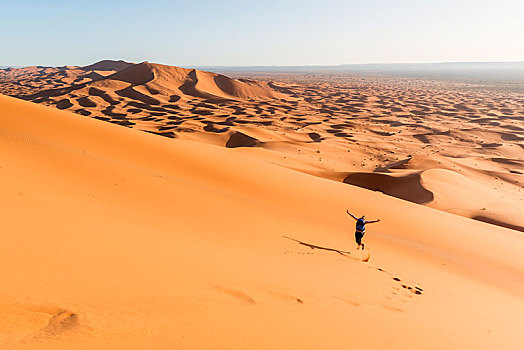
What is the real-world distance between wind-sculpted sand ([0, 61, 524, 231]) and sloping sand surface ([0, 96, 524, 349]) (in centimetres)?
467

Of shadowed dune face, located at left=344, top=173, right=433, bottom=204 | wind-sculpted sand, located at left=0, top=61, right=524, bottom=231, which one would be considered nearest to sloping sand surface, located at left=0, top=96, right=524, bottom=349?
shadowed dune face, located at left=344, top=173, right=433, bottom=204

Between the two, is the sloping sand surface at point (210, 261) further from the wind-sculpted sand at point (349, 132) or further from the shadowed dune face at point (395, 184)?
the wind-sculpted sand at point (349, 132)

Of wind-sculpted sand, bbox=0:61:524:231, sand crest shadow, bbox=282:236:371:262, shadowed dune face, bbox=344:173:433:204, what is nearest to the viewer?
sand crest shadow, bbox=282:236:371:262

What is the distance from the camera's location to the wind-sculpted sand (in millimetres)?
15203

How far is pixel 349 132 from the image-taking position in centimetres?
3138

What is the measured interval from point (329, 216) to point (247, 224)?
3001 millimetres

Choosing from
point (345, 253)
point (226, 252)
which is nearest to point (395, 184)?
point (345, 253)

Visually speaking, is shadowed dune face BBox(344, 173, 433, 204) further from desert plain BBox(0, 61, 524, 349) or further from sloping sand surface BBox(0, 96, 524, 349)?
sloping sand surface BBox(0, 96, 524, 349)

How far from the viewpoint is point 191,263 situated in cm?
417

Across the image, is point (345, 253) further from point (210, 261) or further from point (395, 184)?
point (395, 184)

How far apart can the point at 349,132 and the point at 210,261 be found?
28.8 metres

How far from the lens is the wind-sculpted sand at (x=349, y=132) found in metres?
15.2

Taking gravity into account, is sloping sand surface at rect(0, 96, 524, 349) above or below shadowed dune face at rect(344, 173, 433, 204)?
above

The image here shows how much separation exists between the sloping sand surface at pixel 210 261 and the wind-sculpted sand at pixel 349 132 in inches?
184
